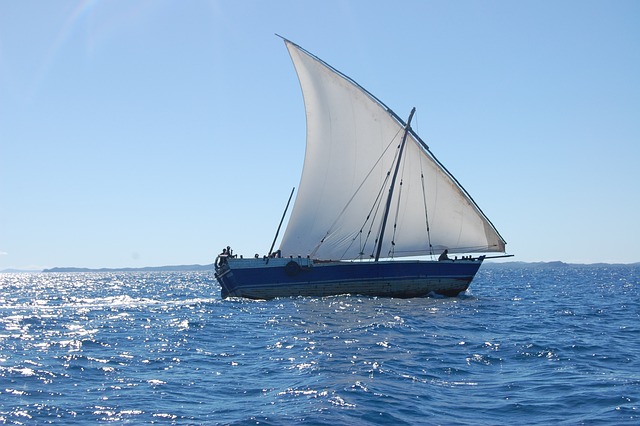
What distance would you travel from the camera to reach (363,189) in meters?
43.8

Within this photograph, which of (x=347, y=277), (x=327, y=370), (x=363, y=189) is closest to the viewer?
(x=327, y=370)

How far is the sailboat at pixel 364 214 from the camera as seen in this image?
4181cm

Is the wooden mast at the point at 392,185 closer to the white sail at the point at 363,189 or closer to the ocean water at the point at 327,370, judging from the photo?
the white sail at the point at 363,189

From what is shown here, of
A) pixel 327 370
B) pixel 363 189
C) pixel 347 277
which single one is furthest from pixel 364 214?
pixel 327 370

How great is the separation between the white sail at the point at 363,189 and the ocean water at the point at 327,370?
38.5ft

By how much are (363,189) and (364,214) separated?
5.30 feet

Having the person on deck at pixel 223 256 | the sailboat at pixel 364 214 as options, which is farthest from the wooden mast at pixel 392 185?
the person on deck at pixel 223 256

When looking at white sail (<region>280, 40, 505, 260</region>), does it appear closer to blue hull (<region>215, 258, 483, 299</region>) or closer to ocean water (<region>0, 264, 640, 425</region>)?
blue hull (<region>215, 258, 483, 299</region>)

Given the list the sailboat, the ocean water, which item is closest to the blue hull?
the sailboat

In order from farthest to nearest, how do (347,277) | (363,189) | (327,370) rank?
(363,189)
(347,277)
(327,370)

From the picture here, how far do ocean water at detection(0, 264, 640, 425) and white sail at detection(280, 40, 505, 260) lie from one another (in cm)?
1175

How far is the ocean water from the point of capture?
1278 centimetres

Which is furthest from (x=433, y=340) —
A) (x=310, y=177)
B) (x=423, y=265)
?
(x=310, y=177)

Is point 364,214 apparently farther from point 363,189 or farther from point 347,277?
point 347,277
